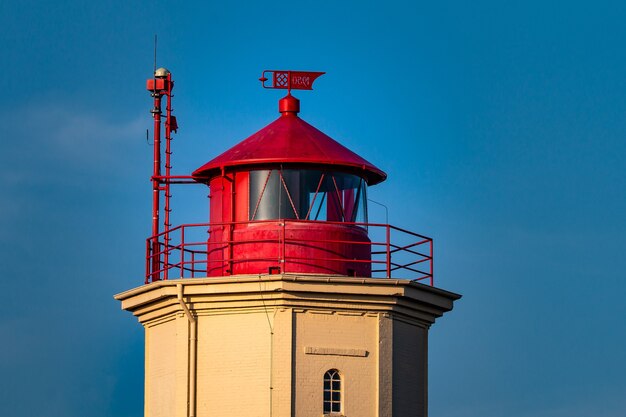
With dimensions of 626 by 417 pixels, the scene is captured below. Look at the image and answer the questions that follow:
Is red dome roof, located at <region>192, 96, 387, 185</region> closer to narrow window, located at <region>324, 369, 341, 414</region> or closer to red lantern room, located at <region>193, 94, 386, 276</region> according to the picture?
red lantern room, located at <region>193, 94, 386, 276</region>

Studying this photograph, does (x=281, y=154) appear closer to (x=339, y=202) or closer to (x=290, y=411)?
(x=339, y=202)

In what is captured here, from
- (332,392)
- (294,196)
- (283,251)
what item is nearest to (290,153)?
(294,196)

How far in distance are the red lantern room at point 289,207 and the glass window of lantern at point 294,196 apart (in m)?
0.02

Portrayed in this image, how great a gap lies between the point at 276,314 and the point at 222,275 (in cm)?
130

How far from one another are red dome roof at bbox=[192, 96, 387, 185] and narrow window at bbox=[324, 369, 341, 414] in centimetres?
330

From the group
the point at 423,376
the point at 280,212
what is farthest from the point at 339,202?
the point at 423,376

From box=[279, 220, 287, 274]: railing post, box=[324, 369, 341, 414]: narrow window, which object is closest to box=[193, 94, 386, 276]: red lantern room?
box=[279, 220, 287, 274]: railing post

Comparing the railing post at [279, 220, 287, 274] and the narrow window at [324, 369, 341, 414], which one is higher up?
the railing post at [279, 220, 287, 274]

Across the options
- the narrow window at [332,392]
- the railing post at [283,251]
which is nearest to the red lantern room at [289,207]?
the railing post at [283,251]

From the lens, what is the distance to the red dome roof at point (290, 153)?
32.4 meters

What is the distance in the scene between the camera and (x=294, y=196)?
3244 cm

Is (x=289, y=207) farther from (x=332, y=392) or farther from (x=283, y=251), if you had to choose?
(x=332, y=392)

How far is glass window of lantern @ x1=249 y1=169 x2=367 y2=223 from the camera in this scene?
106 ft

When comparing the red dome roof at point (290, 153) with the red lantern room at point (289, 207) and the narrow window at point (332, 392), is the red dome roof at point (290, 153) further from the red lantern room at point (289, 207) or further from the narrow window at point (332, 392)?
the narrow window at point (332, 392)
